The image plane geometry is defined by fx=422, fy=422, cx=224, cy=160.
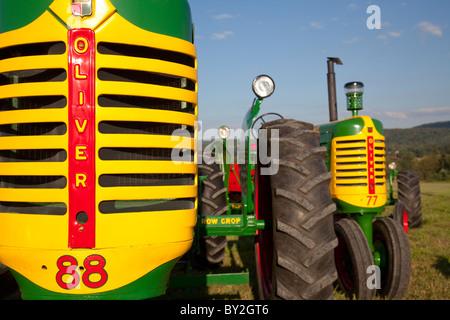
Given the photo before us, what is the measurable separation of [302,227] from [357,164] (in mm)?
3737

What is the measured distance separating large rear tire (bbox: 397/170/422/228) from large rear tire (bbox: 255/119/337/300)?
815 cm

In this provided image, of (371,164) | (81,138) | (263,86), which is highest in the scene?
(263,86)

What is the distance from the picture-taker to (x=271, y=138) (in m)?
3.30

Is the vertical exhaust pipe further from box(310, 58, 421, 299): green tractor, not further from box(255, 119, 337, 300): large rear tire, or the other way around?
box(255, 119, 337, 300): large rear tire

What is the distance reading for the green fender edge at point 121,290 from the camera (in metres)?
2.05

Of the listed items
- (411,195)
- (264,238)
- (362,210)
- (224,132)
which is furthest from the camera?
(411,195)

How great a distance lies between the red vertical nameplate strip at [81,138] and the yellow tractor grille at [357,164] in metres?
4.88

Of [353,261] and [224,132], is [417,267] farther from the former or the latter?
[224,132]

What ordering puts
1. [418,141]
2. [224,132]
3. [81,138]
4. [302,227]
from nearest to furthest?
[81,138] → [302,227] → [224,132] → [418,141]

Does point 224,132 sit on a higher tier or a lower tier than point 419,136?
lower

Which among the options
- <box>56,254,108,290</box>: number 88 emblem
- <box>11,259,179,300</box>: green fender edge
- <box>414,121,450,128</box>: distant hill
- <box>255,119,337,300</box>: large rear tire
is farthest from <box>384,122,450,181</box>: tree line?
<box>56,254,108,290</box>: number 88 emblem

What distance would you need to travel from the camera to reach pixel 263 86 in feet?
11.7

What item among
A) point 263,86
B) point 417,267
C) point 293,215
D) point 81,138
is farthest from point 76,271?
point 417,267

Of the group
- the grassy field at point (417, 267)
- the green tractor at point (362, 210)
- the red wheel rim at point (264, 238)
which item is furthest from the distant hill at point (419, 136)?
the red wheel rim at point (264, 238)
